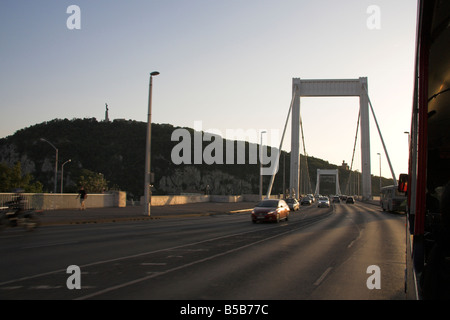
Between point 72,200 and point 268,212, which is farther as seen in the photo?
point 72,200

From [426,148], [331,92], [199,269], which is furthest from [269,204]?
[331,92]

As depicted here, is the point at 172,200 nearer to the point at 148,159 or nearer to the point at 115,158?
the point at 148,159

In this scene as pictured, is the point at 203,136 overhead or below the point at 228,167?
overhead

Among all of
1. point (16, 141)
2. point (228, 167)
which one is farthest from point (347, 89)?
point (16, 141)

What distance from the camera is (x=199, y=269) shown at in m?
9.05

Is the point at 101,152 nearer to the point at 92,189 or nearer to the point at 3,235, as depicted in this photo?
the point at 92,189

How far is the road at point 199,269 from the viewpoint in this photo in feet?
22.3

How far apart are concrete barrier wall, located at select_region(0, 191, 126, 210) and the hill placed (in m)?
56.2

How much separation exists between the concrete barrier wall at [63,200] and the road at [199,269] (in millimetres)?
15150

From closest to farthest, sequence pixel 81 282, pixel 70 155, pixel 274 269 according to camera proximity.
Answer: pixel 81 282, pixel 274 269, pixel 70 155

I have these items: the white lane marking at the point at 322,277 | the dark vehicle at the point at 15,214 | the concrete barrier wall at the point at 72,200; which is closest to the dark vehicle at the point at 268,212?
the dark vehicle at the point at 15,214

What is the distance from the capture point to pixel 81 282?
7531 mm

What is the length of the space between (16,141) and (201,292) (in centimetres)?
12173

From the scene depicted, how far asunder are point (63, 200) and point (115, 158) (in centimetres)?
7598
